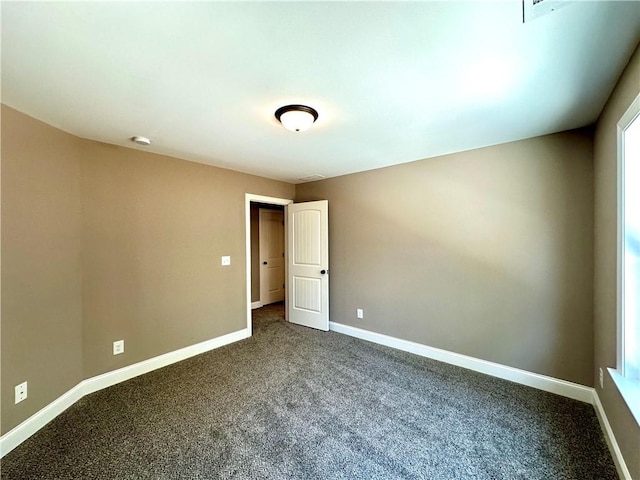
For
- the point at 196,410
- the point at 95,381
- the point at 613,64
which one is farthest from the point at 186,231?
the point at 613,64

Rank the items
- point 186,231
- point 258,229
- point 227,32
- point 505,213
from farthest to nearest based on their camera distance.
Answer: point 258,229
point 186,231
point 505,213
point 227,32

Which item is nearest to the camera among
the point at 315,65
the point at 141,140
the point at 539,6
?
the point at 539,6

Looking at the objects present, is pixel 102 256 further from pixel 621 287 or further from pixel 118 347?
pixel 621 287

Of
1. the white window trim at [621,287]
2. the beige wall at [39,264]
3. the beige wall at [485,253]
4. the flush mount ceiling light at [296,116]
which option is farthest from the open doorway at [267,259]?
the white window trim at [621,287]

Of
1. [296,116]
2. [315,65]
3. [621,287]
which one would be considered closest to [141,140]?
[296,116]

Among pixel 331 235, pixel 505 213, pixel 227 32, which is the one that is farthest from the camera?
pixel 331 235

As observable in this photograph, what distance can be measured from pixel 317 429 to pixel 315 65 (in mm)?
2370

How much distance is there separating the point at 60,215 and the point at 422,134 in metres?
3.18

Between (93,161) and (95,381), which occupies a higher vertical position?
(93,161)

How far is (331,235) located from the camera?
4062mm

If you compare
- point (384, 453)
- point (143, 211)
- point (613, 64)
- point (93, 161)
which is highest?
point (613, 64)

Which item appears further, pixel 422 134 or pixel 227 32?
pixel 422 134

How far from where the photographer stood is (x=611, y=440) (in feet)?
5.57

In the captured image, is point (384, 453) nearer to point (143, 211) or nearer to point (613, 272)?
point (613, 272)
